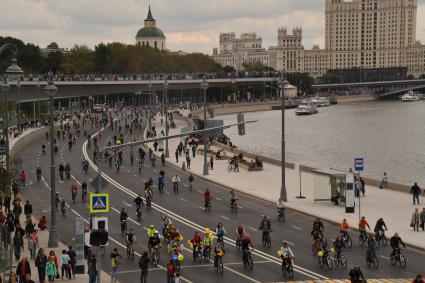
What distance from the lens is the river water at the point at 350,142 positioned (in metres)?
82.4

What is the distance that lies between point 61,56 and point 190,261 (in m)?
149

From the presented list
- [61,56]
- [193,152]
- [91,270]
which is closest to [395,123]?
[61,56]

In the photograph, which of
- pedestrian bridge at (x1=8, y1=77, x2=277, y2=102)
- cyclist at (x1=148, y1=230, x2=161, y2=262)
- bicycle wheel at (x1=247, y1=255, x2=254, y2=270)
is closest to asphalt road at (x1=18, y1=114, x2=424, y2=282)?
bicycle wheel at (x1=247, y1=255, x2=254, y2=270)

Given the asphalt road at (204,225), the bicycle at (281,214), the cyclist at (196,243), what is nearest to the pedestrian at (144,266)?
the asphalt road at (204,225)

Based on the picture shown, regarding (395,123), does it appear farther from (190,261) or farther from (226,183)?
(190,261)

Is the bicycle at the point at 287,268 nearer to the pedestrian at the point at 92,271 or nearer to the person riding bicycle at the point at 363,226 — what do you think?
the person riding bicycle at the point at 363,226

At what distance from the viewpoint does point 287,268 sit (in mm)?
27828

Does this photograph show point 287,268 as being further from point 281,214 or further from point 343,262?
point 281,214

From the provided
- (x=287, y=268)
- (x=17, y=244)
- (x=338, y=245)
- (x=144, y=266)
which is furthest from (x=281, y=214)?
(x=144, y=266)

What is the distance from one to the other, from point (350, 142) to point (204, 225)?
78543 millimetres

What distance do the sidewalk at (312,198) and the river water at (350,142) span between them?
15953 mm

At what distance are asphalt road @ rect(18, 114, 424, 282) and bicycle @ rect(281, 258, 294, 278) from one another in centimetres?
25

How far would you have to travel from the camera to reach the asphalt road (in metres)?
28.3

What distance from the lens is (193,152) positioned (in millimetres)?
71188
